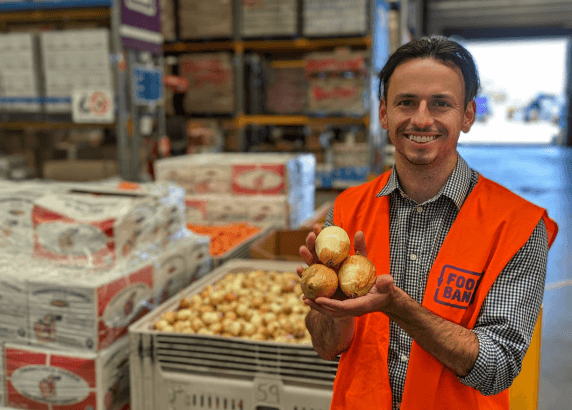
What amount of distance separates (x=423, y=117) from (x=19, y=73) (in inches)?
168

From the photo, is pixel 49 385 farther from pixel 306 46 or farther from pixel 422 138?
pixel 306 46

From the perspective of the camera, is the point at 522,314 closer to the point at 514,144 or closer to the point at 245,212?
the point at 245,212

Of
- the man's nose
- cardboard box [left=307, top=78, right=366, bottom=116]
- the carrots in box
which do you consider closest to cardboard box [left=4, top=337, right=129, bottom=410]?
the carrots in box

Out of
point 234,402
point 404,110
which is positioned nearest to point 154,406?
point 234,402

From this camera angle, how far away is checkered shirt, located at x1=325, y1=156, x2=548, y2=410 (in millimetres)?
1294

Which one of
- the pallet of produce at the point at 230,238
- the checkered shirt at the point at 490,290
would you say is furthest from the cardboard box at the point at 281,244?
the checkered shirt at the point at 490,290

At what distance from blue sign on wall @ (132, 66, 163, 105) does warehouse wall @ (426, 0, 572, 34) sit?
15689 mm

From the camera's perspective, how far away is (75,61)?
14.6ft

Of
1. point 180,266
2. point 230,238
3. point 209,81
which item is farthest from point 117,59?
point 209,81

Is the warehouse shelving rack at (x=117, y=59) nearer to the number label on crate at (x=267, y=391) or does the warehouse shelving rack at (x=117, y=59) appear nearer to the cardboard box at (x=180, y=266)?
the cardboard box at (x=180, y=266)

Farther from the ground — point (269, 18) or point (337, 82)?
point (269, 18)

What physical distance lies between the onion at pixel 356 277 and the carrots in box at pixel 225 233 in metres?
2.51

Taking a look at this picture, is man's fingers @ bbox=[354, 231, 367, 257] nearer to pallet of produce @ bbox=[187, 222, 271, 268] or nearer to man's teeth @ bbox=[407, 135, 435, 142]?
man's teeth @ bbox=[407, 135, 435, 142]

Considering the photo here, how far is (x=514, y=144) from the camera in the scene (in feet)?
84.4
